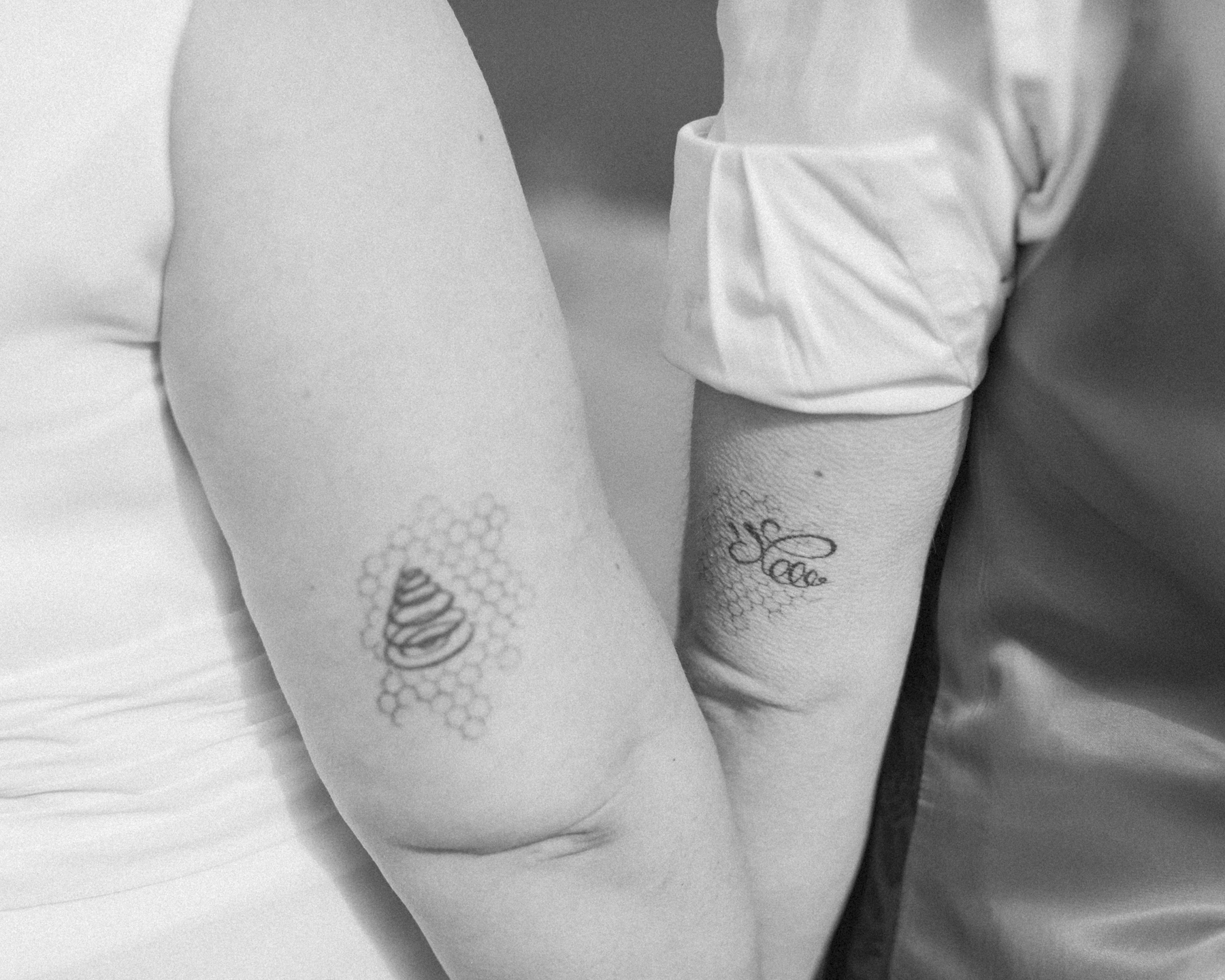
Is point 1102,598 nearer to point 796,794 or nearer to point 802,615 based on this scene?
point 802,615

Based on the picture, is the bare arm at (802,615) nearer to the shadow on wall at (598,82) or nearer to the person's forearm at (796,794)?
the person's forearm at (796,794)

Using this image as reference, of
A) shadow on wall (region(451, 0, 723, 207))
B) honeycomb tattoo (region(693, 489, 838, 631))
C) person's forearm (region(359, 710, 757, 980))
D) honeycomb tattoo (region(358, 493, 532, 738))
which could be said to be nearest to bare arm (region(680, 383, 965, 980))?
honeycomb tattoo (region(693, 489, 838, 631))

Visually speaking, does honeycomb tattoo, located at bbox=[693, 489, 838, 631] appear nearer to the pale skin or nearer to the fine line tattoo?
the fine line tattoo

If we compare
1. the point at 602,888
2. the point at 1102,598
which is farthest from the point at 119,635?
the point at 1102,598

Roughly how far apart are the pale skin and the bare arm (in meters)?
0.13

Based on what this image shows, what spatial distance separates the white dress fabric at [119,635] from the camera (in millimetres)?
516

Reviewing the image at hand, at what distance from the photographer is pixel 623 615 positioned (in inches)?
27.1

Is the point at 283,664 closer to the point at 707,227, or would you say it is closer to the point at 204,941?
the point at 204,941

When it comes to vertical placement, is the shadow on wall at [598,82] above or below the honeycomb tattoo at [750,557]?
above

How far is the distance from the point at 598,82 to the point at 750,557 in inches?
23.4

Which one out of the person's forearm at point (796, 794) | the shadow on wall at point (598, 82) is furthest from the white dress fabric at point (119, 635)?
the shadow on wall at point (598, 82)

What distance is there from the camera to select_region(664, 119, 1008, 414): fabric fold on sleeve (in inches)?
26.5

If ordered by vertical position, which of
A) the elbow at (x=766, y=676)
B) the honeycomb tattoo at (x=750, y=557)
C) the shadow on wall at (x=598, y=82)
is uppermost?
the shadow on wall at (x=598, y=82)

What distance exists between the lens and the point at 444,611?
2.05 ft
